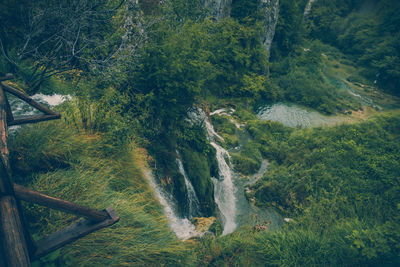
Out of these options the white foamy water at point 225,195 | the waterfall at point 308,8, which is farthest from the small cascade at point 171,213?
the waterfall at point 308,8

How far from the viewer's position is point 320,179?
40.9ft

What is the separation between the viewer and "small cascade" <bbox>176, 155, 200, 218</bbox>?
7.33m

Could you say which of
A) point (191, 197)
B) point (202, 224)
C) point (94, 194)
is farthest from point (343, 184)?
point (94, 194)

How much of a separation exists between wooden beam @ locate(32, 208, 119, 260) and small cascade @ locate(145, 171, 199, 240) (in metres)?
2.57

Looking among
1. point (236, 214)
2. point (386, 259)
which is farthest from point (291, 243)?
point (236, 214)

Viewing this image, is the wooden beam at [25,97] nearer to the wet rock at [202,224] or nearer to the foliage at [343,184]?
the wet rock at [202,224]

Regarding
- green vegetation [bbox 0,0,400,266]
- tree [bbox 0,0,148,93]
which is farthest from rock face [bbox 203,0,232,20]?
tree [bbox 0,0,148,93]

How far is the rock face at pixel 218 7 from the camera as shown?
54.4 ft

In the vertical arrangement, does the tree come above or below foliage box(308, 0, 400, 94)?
below

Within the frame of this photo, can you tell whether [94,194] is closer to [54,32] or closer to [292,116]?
[54,32]

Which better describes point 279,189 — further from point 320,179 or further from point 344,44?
point 344,44

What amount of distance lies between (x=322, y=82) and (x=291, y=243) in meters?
28.8

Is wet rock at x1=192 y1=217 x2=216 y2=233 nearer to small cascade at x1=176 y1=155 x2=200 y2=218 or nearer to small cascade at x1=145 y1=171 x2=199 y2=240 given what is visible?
small cascade at x1=145 y1=171 x2=199 y2=240

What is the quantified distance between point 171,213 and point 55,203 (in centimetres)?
353
